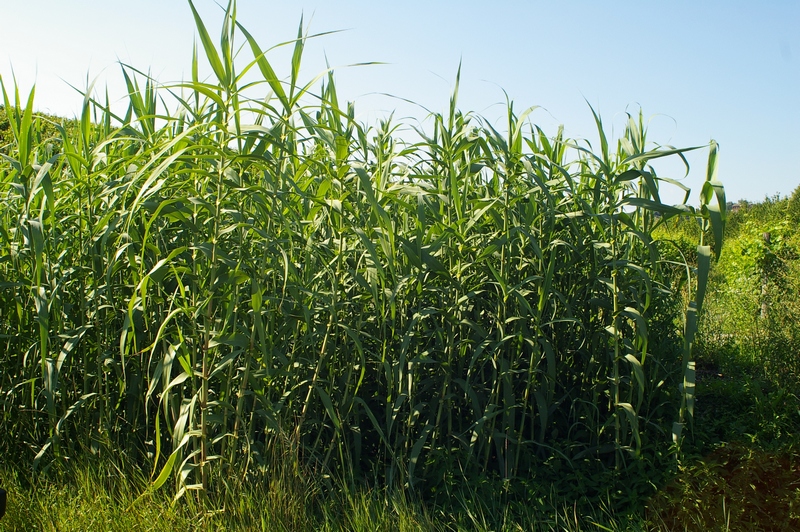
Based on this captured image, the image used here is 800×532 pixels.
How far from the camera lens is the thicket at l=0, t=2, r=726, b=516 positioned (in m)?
2.42

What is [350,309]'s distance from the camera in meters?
2.95

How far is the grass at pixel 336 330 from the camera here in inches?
91.9

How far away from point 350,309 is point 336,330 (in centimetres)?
41

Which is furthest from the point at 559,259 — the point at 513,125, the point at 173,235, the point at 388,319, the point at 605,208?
the point at 173,235

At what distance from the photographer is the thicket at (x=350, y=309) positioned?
2416 mm

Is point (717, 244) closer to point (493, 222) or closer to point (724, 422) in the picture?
point (493, 222)

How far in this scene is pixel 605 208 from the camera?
2760mm

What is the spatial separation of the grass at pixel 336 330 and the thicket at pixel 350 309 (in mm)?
16

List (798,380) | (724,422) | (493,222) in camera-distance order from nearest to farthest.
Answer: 1. (493,222)
2. (724,422)
3. (798,380)

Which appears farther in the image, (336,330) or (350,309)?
(350,309)

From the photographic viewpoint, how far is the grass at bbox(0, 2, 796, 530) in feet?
7.66

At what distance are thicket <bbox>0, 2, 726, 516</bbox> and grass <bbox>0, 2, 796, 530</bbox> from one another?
2 cm

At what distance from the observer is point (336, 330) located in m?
2.54

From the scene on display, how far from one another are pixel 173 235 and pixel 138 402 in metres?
0.74
